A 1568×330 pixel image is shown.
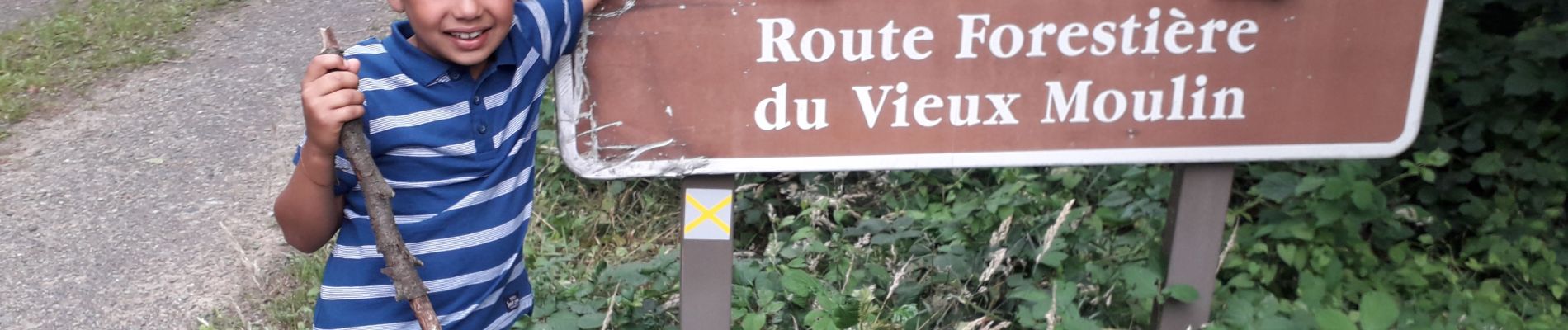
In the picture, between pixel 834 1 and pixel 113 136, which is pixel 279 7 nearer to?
pixel 113 136

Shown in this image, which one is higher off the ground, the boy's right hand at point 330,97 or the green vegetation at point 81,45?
the boy's right hand at point 330,97

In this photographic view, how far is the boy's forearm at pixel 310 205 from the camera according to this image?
1.80m

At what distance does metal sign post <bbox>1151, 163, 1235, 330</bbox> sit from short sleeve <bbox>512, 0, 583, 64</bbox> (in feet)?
3.87

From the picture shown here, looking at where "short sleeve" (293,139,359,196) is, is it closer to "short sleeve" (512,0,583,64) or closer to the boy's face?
the boy's face

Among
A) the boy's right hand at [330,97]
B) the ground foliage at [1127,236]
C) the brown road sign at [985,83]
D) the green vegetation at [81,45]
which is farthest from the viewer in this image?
the green vegetation at [81,45]

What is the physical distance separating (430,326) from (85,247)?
2.30 metres

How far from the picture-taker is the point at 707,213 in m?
2.27

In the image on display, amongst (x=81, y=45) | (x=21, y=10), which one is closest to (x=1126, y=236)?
(x=81, y=45)

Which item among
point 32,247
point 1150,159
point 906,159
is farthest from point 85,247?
point 1150,159

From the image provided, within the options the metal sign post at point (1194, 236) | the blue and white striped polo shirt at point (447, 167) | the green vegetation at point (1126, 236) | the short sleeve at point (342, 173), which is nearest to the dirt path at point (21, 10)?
the green vegetation at point (1126, 236)

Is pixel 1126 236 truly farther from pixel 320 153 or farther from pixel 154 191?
pixel 154 191

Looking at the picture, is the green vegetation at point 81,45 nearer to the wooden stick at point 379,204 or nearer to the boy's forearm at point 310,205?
the boy's forearm at point 310,205

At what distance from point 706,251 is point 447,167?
1.82 ft

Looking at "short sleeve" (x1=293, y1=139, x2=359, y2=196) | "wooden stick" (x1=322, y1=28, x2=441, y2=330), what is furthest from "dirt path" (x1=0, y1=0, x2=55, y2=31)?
"wooden stick" (x1=322, y1=28, x2=441, y2=330)
